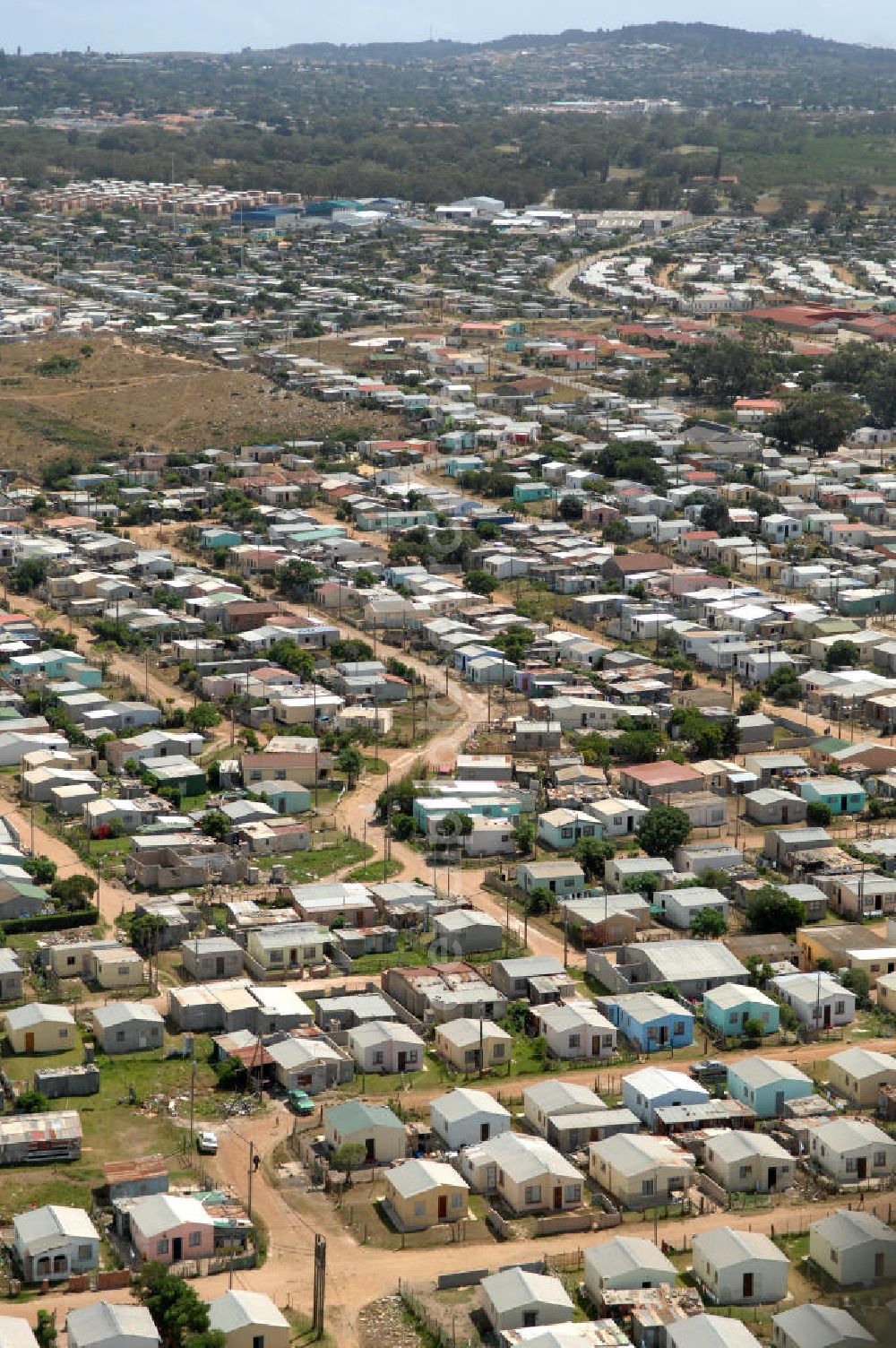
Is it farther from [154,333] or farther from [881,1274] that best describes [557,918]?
[154,333]

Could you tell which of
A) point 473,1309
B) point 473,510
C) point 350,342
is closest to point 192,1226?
point 473,1309

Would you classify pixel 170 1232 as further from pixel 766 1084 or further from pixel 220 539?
pixel 220 539

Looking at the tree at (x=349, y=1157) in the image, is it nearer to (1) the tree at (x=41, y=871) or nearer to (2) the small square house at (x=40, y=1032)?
(2) the small square house at (x=40, y=1032)

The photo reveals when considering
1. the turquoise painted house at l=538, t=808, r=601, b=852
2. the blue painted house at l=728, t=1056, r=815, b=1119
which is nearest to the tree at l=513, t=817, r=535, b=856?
the turquoise painted house at l=538, t=808, r=601, b=852

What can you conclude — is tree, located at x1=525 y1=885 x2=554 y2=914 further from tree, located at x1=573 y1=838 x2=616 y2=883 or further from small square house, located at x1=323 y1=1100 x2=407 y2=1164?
small square house, located at x1=323 y1=1100 x2=407 y2=1164

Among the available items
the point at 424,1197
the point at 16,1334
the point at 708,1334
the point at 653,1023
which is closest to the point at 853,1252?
the point at 708,1334

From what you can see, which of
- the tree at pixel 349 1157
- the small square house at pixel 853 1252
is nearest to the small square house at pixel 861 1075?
the small square house at pixel 853 1252
